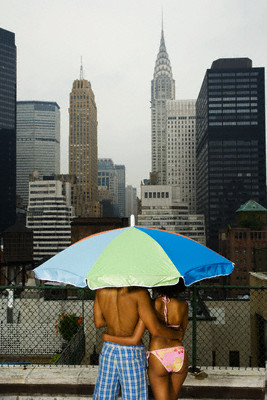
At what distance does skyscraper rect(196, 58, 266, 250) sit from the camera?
473 feet

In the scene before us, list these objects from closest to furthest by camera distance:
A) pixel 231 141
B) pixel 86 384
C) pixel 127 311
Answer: pixel 127 311, pixel 86 384, pixel 231 141

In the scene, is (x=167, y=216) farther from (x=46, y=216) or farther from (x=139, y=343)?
(x=139, y=343)

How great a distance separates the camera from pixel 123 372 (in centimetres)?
332

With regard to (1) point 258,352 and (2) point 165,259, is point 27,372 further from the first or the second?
(1) point 258,352

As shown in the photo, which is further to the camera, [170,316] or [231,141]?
[231,141]

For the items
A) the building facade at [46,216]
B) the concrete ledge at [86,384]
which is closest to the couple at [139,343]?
the concrete ledge at [86,384]

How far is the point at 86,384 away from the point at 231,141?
507 feet

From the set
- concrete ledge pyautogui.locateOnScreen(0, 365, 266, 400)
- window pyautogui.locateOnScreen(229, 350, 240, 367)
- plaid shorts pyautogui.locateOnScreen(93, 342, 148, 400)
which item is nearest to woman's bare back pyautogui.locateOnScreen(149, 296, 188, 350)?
plaid shorts pyautogui.locateOnScreen(93, 342, 148, 400)

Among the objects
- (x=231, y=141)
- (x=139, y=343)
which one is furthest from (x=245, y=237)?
(x=231, y=141)

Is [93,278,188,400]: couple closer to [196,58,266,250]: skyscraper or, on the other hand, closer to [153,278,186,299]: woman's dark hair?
[153,278,186,299]: woman's dark hair

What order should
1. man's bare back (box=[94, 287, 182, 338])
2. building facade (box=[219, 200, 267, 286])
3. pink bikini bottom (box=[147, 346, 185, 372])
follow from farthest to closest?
building facade (box=[219, 200, 267, 286])
pink bikini bottom (box=[147, 346, 185, 372])
man's bare back (box=[94, 287, 182, 338])

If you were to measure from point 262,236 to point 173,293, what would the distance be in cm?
7935

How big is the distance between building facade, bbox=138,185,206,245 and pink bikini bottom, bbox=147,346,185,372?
5530 inches

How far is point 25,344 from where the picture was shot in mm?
16609
